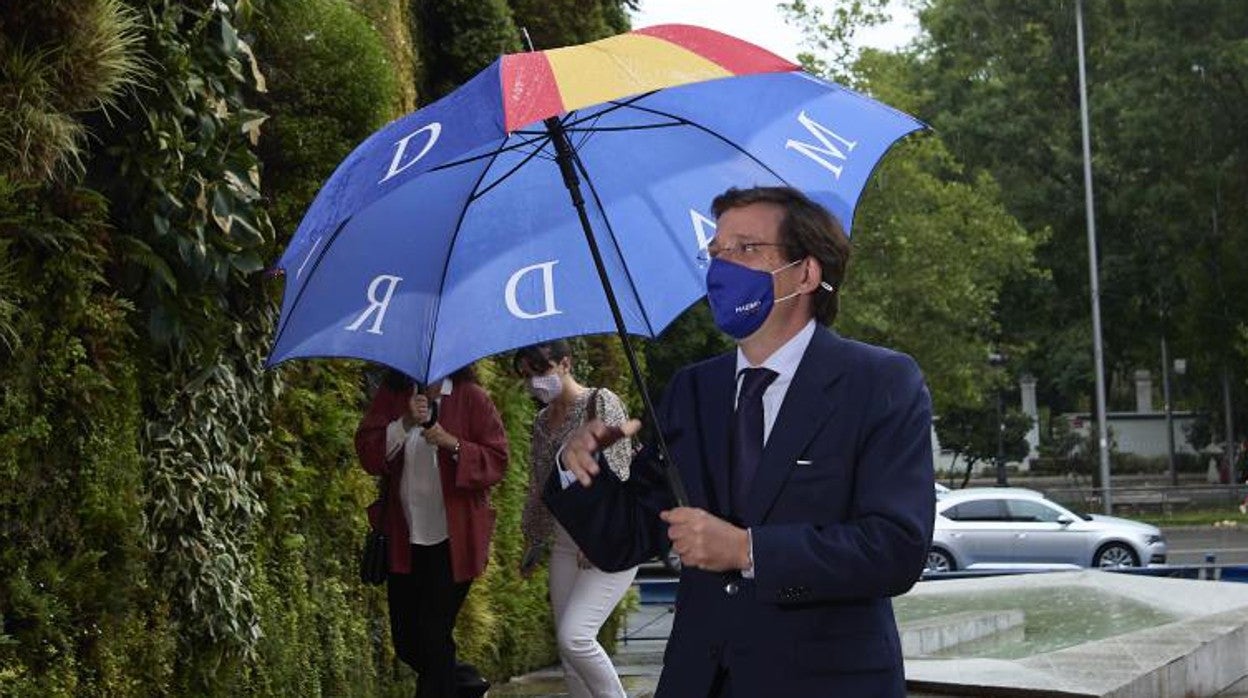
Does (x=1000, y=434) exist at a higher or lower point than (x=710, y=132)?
lower

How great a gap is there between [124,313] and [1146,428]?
67.8 metres

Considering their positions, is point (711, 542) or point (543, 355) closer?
point (711, 542)

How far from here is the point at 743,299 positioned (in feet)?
13.0

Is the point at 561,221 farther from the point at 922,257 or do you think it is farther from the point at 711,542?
the point at 922,257

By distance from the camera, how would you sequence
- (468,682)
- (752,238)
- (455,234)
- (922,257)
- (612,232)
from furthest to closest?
1. (922,257)
2. (468,682)
3. (612,232)
4. (455,234)
5. (752,238)

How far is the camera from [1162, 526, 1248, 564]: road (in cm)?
3394

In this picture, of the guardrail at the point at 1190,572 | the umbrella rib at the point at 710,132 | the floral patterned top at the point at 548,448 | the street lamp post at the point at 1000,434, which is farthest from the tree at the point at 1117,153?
the umbrella rib at the point at 710,132

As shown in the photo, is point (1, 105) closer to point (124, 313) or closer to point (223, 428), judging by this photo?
point (124, 313)

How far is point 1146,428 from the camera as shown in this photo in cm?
7156

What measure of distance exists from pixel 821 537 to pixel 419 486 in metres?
4.83

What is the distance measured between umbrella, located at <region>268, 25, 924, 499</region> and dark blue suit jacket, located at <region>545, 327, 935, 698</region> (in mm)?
1427

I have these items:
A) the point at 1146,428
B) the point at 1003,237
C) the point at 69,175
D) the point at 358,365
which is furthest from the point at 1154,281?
the point at 69,175

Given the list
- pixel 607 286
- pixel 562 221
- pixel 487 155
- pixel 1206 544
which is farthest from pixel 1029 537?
pixel 607 286

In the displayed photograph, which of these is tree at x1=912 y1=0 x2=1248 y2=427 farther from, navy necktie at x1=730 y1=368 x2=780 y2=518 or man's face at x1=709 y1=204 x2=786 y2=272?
navy necktie at x1=730 y1=368 x2=780 y2=518
